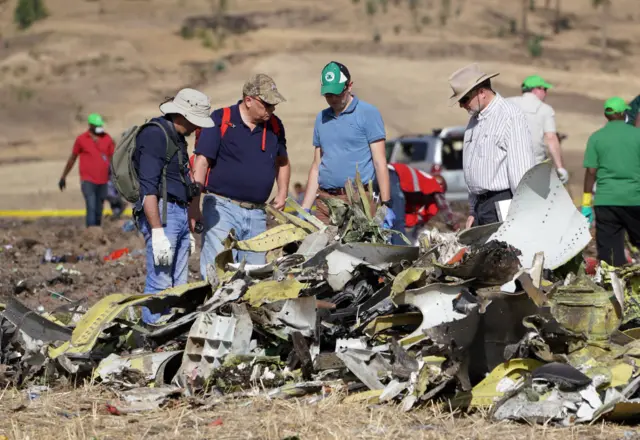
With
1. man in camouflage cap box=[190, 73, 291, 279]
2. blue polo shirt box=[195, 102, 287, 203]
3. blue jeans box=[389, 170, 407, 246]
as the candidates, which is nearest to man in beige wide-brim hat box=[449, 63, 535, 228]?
man in camouflage cap box=[190, 73, 291, 279]

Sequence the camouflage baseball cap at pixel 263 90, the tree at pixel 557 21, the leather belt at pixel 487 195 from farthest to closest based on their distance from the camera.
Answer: the tree at pixel 557 21, the camouflage baseball cap at pixel 263 90, the leather belt at pixel 487 195

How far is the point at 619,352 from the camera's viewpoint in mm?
5457

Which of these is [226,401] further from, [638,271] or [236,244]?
[638,271]

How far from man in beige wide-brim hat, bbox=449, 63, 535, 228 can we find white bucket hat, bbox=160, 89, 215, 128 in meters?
1.63

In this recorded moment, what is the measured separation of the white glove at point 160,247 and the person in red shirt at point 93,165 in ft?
27.8

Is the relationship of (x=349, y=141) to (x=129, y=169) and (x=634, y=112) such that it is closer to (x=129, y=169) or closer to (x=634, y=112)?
(x=129, y=169)

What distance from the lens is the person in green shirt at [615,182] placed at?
9.25 m

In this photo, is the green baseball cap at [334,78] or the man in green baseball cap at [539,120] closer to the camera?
the green baseball cap at [334,78]

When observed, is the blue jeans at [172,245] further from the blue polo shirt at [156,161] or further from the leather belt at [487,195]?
the leather belt at [487,195]

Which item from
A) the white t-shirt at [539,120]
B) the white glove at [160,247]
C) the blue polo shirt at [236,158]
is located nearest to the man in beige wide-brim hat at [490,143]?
the blue polo shirt at [236,158]

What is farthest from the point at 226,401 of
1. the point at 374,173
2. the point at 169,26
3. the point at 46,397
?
the point at 169,26

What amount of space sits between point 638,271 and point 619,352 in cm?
82

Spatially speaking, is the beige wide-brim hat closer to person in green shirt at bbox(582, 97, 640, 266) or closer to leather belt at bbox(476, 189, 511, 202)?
leather belt at bbox(476, 189, 511, 202)

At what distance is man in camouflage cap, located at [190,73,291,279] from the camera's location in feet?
25.1
